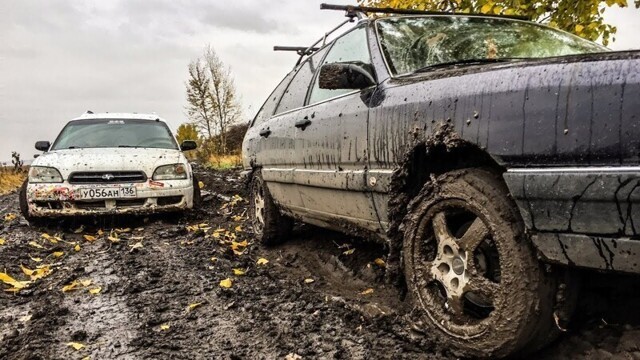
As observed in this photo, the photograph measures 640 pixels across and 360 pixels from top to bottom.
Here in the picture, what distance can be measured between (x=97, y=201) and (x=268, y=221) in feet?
8.77

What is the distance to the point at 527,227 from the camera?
6.18 ft

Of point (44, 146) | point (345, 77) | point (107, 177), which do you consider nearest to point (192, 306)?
point (345, 77)

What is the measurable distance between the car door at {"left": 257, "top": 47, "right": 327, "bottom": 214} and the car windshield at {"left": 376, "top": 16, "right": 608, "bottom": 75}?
1010 mm

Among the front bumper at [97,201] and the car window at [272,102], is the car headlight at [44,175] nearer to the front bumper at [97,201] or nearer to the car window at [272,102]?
the front bumper at [97,201]

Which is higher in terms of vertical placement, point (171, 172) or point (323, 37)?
point (323, 37)

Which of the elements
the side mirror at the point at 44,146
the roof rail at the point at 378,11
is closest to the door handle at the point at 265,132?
the roof rail at the point at 378,11

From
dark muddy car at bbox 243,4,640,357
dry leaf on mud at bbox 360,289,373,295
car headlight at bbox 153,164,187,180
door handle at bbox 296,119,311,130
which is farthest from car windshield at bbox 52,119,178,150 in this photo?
dry leaf on mud at bbox 360,289,373,295

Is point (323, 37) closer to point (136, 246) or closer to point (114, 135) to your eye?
point (136, 246)

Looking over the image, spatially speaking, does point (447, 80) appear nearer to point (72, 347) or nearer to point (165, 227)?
point (72, 347)

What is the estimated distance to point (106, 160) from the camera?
6.55 meters

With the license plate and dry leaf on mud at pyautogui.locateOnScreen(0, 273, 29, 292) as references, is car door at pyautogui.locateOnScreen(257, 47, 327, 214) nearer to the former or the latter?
dry leaf on mud at pyautogui.locateOnScreen(0, 273, 29, 292)

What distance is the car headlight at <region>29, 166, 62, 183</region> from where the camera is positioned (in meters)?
6.35

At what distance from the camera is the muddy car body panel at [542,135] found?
163 cm

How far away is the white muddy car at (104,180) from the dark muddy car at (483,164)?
355cm
